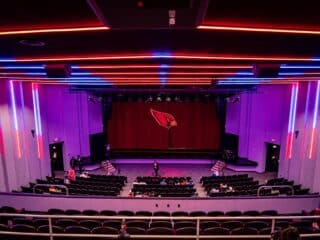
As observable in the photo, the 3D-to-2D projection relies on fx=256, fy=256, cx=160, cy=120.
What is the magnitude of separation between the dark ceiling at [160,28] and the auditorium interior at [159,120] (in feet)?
0.09

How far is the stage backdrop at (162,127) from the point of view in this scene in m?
Result: 22.8

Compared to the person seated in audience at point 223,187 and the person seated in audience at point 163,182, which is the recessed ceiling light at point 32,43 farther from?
the person seated in audience at point 223,187

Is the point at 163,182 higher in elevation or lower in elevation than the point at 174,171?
higher

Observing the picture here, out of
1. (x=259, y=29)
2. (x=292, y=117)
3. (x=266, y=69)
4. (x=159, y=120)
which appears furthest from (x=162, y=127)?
(x=259, y=29)

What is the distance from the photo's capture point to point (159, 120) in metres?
23.1

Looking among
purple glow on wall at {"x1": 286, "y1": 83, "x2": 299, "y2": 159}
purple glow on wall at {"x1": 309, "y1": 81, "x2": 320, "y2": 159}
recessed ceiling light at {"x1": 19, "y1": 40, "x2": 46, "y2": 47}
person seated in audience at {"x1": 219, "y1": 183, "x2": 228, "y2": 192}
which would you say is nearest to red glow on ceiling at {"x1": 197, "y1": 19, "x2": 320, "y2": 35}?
recessed ceiling light at {"x1": 19, "y1": 40, "x2": 46, "y2": 47}

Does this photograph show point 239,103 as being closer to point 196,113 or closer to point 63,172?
point 196,113

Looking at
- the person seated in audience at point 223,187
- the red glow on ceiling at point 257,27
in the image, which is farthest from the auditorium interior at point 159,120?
the person seated in audience at point 223,187

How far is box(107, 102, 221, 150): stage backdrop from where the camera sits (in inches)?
898

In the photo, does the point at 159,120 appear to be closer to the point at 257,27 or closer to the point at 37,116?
the point at 37,116

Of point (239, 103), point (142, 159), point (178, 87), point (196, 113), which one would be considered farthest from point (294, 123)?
point (142, 159)

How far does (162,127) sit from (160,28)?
19.6 metres

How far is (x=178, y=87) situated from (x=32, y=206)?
10.6 m

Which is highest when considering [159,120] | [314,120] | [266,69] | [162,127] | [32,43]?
[32,43]
